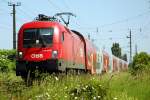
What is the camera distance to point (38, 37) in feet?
63.5

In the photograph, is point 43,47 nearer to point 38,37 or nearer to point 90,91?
point 38,37

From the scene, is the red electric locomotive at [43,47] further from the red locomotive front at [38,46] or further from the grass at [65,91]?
the grass at [65,91]

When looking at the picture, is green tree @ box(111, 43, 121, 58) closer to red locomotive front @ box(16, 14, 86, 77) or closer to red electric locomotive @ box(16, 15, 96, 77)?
red electric locomotive @ box(16, 15, 96, 77)

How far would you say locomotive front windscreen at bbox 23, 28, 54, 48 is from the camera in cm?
1927

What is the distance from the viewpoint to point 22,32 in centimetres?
1988

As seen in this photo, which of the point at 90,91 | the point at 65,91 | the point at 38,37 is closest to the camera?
the point at 90,91

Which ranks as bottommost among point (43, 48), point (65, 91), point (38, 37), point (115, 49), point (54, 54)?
point (65, 91)

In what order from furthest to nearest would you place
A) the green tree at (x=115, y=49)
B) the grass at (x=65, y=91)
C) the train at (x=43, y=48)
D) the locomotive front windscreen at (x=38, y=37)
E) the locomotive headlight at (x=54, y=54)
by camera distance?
the green tree at (x=115, y=49) → the locomotive front windscreen at (x=38, y=37) → the locomotive headlight at (x=54, y=54) → the train at (x=43, y=48) → the grass at (x=65, y=91)

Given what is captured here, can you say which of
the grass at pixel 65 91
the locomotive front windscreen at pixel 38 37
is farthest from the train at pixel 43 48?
the grass at pixel 65 91

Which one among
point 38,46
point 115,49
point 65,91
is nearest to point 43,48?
point 38,46

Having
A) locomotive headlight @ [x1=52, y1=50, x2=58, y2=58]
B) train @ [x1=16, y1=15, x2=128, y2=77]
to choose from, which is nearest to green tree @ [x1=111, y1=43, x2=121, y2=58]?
train @ [x1=16, y1=15, x2=128, y2=77]

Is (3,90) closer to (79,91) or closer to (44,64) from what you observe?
(79,91)

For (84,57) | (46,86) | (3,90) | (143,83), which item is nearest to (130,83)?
(143,83)

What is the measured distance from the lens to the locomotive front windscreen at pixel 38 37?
19.3 m
